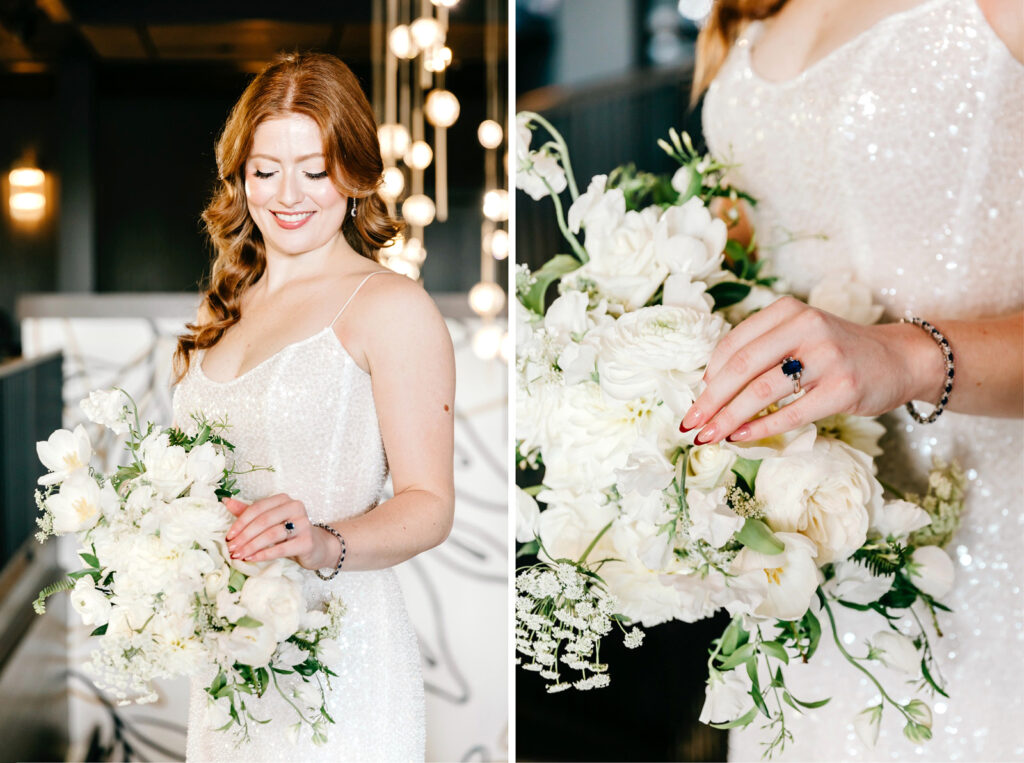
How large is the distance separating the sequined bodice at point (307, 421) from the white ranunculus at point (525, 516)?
6.4 inches

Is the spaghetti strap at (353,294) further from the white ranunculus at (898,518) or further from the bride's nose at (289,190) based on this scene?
the white ranunculus at (898,518)

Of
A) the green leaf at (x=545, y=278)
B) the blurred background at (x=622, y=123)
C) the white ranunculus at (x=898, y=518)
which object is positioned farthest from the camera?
the blurred background at (x=622, y=123)

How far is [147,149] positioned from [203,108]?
0.10 metres

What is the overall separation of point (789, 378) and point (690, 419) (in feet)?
0.26

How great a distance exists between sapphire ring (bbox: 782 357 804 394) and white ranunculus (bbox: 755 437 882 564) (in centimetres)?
7

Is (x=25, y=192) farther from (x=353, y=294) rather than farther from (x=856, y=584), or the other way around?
(x=856, y=584)

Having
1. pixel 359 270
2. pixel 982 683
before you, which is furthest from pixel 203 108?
pixel 982 683

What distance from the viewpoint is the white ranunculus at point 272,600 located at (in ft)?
1.91

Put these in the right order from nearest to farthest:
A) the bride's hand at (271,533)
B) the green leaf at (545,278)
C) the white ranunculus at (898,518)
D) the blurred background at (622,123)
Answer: the bride's hand at (271,533) < the white ranunculus at (898,518) < the green leaf at (545,278) < the blurred background at (622,123)

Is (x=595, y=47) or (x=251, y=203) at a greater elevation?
(x=595, y=47)

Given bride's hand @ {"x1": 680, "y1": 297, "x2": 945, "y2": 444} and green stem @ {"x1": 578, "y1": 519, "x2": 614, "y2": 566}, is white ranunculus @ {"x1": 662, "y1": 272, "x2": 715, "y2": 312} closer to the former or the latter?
bride's hand @ {"x1": 680, "y1": 297, "x2": 945, "y2": 444}

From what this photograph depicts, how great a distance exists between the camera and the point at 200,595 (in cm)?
59

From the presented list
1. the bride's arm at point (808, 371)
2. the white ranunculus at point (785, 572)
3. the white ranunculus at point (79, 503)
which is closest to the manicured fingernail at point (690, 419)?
the bride's arm at point (808, 371)

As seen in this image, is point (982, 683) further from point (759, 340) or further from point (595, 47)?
point (595, 47)
